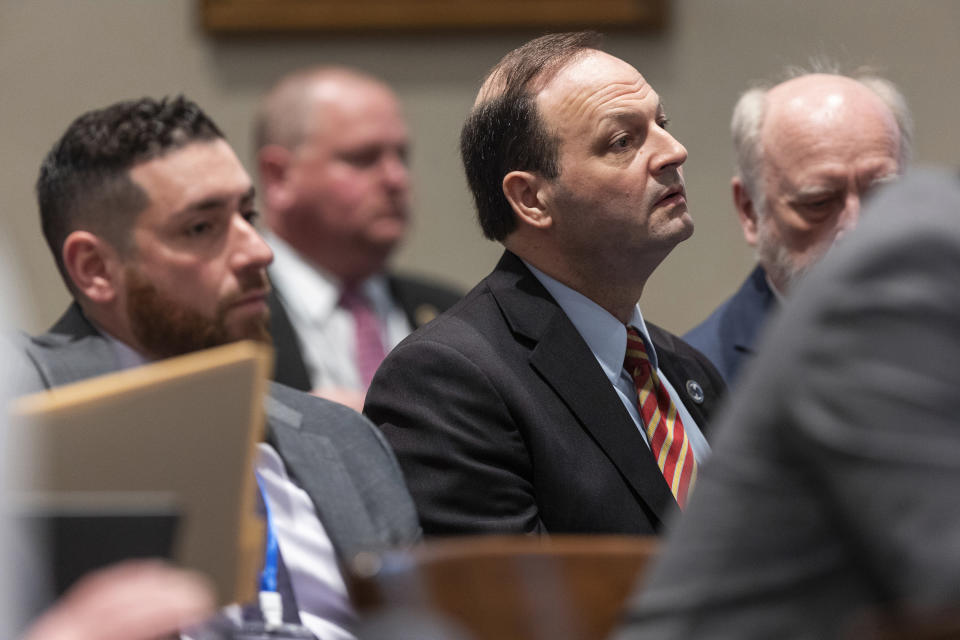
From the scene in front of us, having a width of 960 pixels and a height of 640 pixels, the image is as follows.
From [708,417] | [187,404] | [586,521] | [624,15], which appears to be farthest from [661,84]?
[187,404]

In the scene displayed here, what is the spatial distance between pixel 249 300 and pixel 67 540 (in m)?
1.40

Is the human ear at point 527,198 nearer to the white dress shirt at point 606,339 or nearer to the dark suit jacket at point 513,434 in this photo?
the white dress shirt at point 606,339

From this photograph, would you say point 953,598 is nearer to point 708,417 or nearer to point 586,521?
point 586,521

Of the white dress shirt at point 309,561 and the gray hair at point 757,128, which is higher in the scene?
the gray hair at point 757,128

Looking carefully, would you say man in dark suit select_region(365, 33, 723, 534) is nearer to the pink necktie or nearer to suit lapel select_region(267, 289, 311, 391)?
suit lapel select_region(267, 289, 311, 391)

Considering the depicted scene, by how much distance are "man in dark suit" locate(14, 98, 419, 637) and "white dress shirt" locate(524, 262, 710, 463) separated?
18.7 inches

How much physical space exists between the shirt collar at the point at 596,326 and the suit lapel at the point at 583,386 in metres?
0.04

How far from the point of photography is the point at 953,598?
3.71 feet

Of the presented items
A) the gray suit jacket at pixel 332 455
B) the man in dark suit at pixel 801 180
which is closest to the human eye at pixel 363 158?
the man in dark suit at pixel 801 180

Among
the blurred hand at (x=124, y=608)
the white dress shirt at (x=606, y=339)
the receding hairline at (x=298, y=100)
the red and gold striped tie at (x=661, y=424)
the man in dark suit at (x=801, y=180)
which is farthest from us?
the receding hairline at (x=298, y=100)

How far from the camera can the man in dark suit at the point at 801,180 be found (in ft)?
11.4

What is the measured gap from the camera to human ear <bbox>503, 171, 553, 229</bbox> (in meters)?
2.79

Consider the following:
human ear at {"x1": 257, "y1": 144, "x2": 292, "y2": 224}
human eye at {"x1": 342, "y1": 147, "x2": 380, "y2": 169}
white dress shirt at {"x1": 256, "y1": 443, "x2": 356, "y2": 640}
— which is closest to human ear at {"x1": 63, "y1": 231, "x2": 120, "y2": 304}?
white dress shirt at {"x1": 256, "y1": 443, "x2": 356, "y2": 640}

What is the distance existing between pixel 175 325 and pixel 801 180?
168cm
